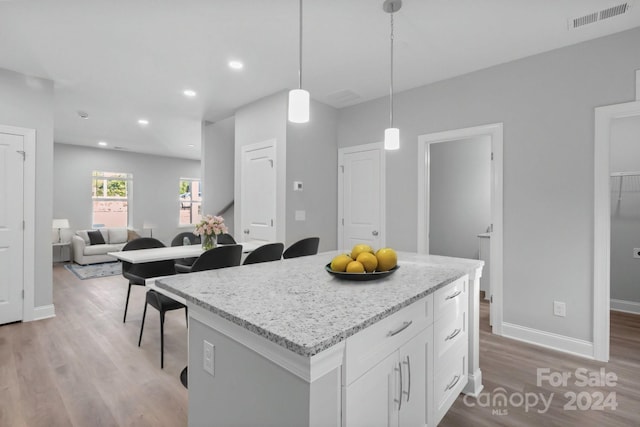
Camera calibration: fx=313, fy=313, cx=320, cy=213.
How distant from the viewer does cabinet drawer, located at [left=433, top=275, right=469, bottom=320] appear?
152 cm

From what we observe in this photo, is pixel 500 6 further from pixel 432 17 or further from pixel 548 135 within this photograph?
pixel 548 135

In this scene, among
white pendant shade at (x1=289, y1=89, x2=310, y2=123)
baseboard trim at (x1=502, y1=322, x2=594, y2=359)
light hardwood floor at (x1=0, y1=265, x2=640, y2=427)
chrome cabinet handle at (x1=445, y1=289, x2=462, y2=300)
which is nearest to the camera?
chrome cabinet handle at (x1=445, y1=289, x2=462, y2=300)

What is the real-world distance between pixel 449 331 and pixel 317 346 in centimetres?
119

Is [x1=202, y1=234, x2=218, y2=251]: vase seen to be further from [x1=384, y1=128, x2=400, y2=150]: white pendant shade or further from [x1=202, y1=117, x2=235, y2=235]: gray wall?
[x1=202, y1=117, x2=235, y2=235]: gray wall

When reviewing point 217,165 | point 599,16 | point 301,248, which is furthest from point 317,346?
point 217,165

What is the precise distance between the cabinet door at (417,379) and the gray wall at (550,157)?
6.84ft

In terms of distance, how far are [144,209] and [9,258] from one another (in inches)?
210

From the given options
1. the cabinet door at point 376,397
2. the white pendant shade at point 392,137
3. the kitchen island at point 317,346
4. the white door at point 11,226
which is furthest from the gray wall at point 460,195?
the white door at point 11,226

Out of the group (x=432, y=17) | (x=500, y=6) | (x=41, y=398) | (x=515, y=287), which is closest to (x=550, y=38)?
(x=500, y=6)

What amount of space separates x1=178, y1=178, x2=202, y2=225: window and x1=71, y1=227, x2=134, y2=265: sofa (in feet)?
6.05

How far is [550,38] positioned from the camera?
8.68 feet

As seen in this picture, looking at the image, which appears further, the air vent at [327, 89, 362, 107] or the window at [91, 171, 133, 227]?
the window at [91, 171, 133, 227]

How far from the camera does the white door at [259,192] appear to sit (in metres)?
3.95

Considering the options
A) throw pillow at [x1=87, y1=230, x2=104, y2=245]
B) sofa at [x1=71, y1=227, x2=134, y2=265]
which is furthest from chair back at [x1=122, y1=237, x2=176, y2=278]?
throw pillow at [x1=87, y1=230, x2=104, y2=245]
